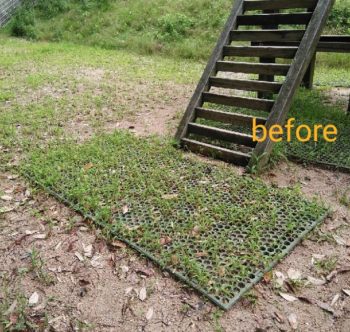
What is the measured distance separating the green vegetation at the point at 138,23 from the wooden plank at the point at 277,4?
515 centimetres

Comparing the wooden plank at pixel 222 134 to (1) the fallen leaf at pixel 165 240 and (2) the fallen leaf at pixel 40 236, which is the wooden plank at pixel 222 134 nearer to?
(1) the fallen leaf at pixel 165 240

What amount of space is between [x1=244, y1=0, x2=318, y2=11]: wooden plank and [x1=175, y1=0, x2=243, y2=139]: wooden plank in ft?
0.41

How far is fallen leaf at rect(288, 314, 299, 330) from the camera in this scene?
2.24m

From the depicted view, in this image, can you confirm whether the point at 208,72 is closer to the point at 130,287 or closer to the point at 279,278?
the point at 279,278

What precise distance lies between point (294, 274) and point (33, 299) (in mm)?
1695

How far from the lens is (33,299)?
2.44 meters

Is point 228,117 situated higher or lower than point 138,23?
higher

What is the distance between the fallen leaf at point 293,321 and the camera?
2236 mm

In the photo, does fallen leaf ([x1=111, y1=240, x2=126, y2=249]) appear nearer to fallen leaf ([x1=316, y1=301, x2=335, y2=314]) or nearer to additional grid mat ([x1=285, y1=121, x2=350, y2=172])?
fallen leaf ([x1=316, y1=301, x2=335, y2=314])

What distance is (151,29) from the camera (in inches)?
459

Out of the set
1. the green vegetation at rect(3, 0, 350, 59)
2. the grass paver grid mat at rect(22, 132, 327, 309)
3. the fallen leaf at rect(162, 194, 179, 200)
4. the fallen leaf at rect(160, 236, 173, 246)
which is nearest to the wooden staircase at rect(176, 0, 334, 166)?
the grass paver grid mat at rect(22, 132, 327, 309)

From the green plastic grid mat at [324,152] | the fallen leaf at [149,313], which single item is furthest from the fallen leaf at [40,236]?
the green plastic grid mat at [324,152]

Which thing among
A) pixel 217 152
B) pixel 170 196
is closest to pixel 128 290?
pixel 170 196

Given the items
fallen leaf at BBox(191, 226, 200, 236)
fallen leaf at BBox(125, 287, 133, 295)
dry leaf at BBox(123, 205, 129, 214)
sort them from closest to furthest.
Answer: fallen leaf at BBox(125, 287, 133, 295), fallen leaf at BBox(191, 226, 200, 236), dry leaf at BBox(123, 205, 129, 214)
